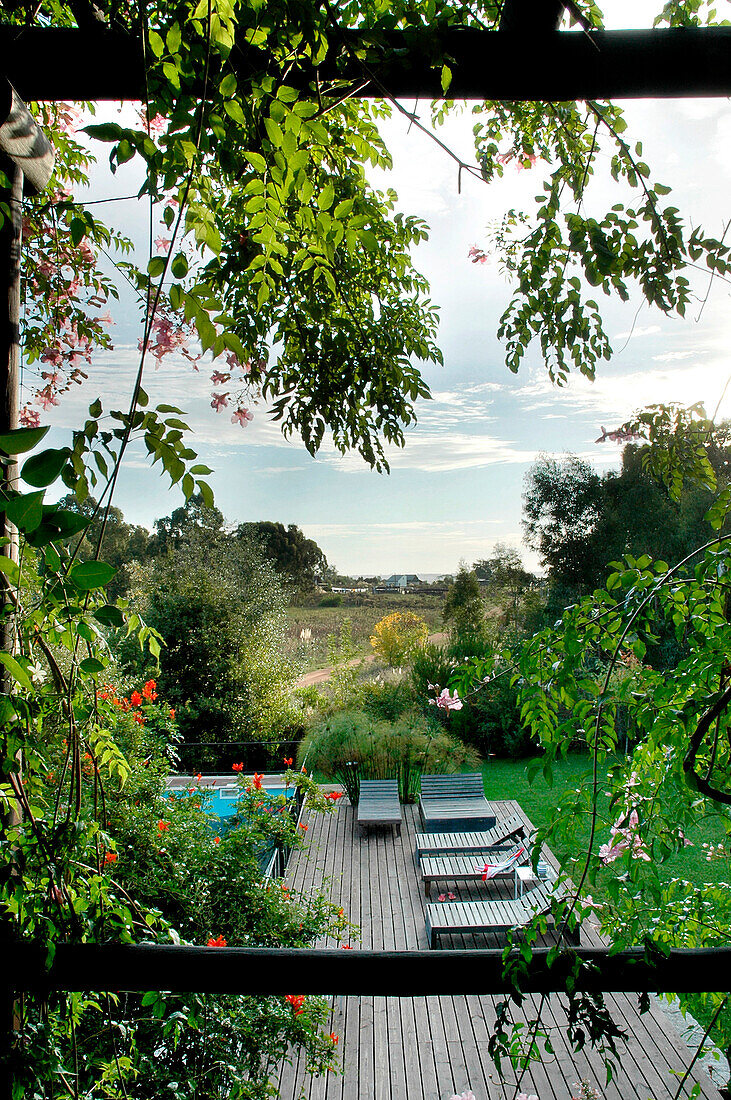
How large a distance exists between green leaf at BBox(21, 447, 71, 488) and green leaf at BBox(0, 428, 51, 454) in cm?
2

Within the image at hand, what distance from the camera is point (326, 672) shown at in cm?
872

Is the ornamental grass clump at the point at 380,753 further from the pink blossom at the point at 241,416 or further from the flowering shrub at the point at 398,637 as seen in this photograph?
the pink blossom at the point at 241,416

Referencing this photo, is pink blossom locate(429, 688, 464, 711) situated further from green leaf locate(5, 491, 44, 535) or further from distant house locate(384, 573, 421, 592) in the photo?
distant house locate(384, 573, 421, 592)

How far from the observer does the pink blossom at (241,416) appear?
172 cm

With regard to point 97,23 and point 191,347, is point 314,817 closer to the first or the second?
point 191,347

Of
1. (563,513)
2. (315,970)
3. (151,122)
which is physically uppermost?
(563,513)

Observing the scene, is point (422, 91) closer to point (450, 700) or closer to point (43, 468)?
point (43, 468)

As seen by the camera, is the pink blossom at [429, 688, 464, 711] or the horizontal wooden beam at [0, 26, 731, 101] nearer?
the horizontal wooden beam at [0, 26, 731, 101]

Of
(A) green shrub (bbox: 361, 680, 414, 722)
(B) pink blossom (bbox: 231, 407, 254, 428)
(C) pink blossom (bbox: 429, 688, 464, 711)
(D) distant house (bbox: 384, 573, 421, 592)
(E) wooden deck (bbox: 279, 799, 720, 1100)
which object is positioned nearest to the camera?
(C) pink blossom (bbox: 429, 688, 464, 711)

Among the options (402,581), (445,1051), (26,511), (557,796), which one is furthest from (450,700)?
(402,581)

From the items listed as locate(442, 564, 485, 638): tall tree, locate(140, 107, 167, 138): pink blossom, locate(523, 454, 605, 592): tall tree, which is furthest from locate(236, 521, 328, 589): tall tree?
locate(140, 107, 167, 138): pink blossom

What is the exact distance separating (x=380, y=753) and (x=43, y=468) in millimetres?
→ 6626

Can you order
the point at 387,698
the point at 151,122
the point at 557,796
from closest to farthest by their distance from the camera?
the point at 151,122, the point at 557,796, the point at 387,698

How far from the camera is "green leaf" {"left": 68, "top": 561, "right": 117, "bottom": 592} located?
1.43ft
